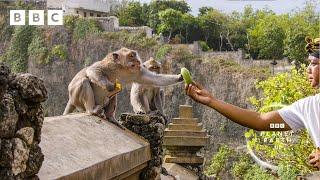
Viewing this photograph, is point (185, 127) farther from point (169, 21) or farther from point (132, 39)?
point (169, 21)

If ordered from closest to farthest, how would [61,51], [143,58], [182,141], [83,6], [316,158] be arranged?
[316,158]
[182,141]
[143,58]
[61,51]
[83,6]

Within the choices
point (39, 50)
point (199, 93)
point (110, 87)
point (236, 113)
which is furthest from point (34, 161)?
point (39, 50)

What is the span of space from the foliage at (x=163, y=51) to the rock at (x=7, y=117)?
38.9 metres

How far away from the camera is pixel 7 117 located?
7.71ft

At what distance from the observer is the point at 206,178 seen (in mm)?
8812

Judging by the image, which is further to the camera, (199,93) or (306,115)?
(199,93)

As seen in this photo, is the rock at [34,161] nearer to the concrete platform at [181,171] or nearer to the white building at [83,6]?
the concrete platform at [181,171]

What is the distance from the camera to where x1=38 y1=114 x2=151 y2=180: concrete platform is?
3109 mm

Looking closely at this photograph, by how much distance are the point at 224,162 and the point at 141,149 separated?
29289 millimetres

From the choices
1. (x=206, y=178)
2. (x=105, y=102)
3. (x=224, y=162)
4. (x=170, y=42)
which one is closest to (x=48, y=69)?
(x=170, y=42)

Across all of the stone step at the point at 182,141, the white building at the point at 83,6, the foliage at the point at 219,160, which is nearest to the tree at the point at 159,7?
the white building at the point at 83,6

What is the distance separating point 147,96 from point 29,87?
505cm

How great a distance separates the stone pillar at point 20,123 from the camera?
233cm

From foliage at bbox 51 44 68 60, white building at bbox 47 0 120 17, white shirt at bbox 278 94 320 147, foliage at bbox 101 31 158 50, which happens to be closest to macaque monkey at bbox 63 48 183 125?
white shirt at bbox 278 94 320 147
